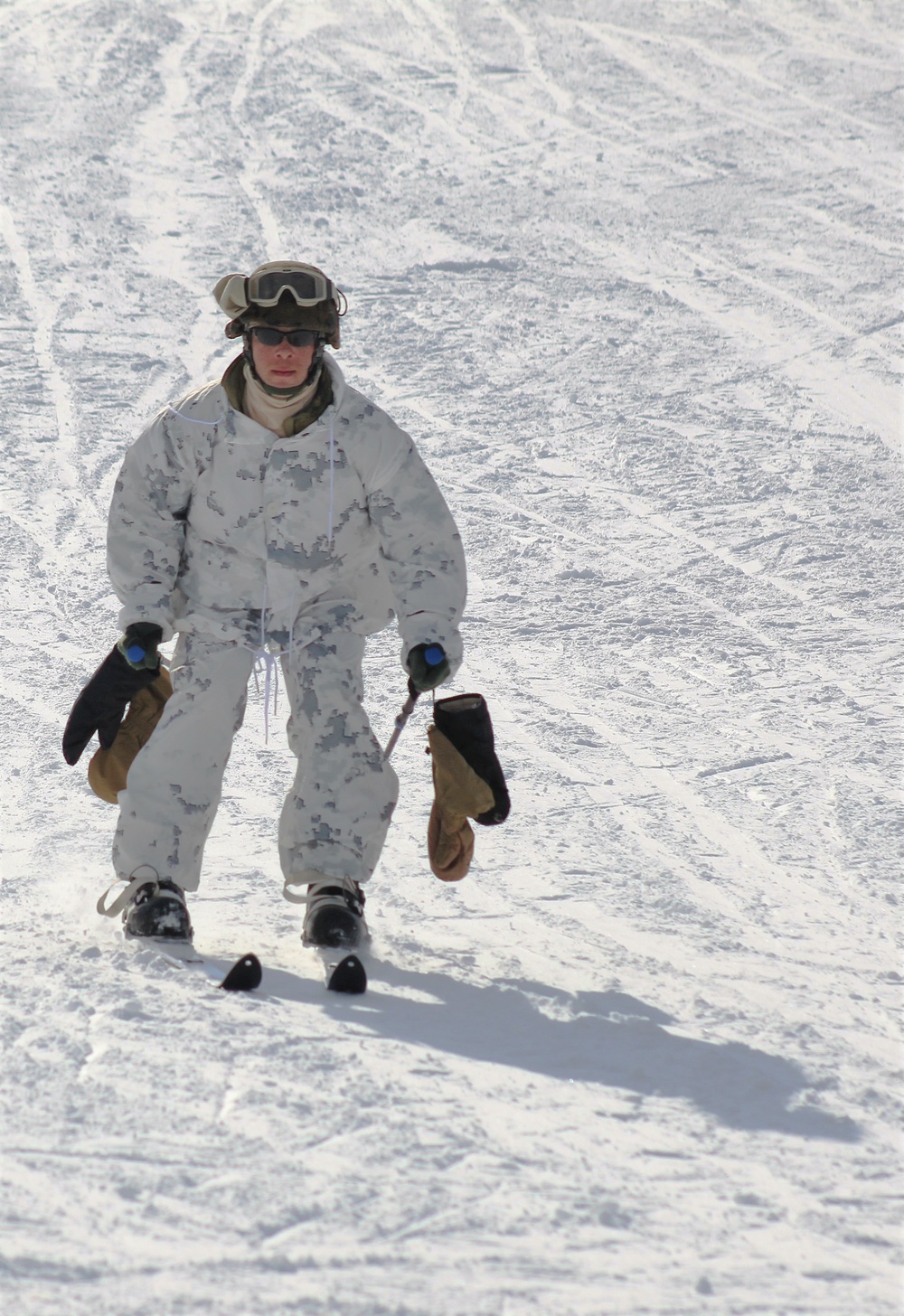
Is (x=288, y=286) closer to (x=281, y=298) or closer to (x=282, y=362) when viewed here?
(x=281, y=298)

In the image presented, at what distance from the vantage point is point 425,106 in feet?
40.8

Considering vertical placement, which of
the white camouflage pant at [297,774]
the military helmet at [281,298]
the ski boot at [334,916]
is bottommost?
the ski boot at [334,916]

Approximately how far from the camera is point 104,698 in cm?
330

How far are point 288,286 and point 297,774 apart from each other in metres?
1.13

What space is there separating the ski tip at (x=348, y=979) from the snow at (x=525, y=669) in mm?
54

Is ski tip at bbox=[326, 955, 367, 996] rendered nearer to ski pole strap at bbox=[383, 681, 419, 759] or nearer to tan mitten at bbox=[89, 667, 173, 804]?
ski pole strap at bbox=[383, 681, 419, 759]

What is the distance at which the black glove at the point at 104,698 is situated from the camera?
3.29 metres

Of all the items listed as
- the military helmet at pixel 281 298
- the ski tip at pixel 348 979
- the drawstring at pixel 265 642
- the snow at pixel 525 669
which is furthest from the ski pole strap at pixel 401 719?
the military helmet at pixel 281 298

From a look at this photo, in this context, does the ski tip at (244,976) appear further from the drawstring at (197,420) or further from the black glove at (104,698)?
the drawstring at (197,420)

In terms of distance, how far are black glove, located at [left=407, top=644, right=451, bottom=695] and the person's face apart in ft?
2.21

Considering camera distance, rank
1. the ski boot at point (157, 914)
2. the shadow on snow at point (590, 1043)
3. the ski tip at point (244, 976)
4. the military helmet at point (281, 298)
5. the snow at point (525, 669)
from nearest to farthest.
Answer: the snow at point (525, 669)
the shadow on snow at point (590, 1043)
the ski tip at point (244, 976)
the ski boot at point (157, 914)
the military helmet at point (281, 298)

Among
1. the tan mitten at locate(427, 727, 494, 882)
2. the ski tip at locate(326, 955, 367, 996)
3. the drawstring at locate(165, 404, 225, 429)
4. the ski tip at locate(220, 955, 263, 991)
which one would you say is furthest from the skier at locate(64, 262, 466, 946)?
the ski tip at locate(220, 955, 263, 991)

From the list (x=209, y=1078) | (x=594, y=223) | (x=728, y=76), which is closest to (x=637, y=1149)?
(x=209, y=1078)

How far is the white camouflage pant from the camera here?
126 inches
